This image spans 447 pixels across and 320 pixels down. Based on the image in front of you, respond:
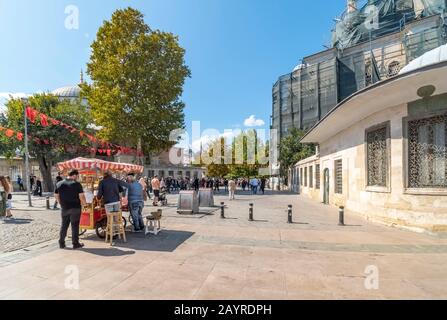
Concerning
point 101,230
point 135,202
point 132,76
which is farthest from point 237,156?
point 101,230

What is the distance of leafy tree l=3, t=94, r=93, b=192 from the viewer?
28.1 m

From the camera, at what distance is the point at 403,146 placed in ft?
35.3

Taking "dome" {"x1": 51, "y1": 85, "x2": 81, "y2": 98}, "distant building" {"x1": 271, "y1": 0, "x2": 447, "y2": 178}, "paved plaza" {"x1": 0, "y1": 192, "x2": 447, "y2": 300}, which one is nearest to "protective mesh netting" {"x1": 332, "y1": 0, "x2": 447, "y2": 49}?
"distant building" {"x1": 271, "y1": 0, "x2": 447, "y2": 178}

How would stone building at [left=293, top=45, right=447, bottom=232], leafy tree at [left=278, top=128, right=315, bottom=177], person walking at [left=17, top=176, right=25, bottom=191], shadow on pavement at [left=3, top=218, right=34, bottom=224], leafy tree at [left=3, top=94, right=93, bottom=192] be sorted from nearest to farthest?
stone building at [left=293, top=45, right=447, bottom=232], shadow on pavement at [left=3, top=218, right=34, bottom=224], leafy tree at [left=3, top=94, right=93, bottom=192], person walking at [left=17, top=176, right=25, bottom=191], leafy tree at [left=278, top=128, right=315, bottom=177]

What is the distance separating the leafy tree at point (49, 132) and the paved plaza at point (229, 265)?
2050cm

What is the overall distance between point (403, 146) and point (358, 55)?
37715 mm

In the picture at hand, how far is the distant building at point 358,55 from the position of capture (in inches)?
1494

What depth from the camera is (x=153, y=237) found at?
889 cm

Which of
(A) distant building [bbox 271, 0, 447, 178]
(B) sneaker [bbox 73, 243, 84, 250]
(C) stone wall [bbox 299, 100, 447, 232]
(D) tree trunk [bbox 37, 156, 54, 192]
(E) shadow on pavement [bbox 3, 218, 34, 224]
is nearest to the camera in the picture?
(B) sneaker [bbox 73, 243, 84, 250]

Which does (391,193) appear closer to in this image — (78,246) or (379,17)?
(78,246)

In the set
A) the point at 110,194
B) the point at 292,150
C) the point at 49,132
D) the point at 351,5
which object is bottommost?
the point at 110,194

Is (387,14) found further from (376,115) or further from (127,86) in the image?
(376,115)

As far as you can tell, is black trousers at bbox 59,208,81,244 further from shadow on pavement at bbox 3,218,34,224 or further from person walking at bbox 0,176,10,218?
person walking at bbox 0,176,10,218
